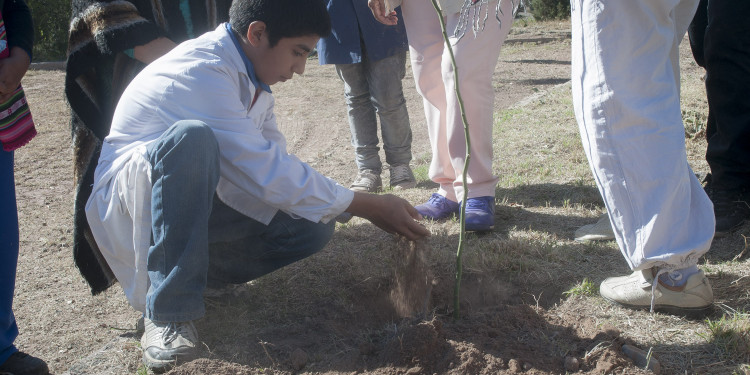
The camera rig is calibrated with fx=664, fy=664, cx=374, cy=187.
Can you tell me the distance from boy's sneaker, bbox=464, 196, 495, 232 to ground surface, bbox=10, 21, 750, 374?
6 cm

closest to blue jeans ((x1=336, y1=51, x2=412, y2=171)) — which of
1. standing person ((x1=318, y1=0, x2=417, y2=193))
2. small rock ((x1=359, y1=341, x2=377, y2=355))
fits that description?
standing person ((x1=318, y1=0, x2=417, y2=193))

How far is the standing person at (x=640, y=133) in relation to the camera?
2.12 meters

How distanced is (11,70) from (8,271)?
2.36 feet

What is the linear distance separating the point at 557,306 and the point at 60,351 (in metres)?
1.92

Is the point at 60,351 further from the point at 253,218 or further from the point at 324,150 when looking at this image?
the point at 324,150

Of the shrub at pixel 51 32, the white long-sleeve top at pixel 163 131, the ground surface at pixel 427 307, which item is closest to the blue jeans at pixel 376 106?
the ground surface at pixel 427 307

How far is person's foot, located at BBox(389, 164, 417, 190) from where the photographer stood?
13.8 feet

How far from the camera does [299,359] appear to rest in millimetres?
2180

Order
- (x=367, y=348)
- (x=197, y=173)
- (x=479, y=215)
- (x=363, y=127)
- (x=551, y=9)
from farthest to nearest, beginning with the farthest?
(x=551, y=9) → (x=363, y=127) → (x=479, y=215) → (x=367, y=348) → (x=197, y=173)

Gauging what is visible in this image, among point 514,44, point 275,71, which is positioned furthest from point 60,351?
point 514,44

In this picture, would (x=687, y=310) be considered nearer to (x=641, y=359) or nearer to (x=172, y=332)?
(x=641, y=359)

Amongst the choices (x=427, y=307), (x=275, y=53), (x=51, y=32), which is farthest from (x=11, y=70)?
(x=51, y=32)

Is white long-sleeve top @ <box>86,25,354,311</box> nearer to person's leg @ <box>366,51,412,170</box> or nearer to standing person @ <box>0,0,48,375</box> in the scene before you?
standing person @ <box>0,0,48,375</box>

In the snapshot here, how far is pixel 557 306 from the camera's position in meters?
2.51
